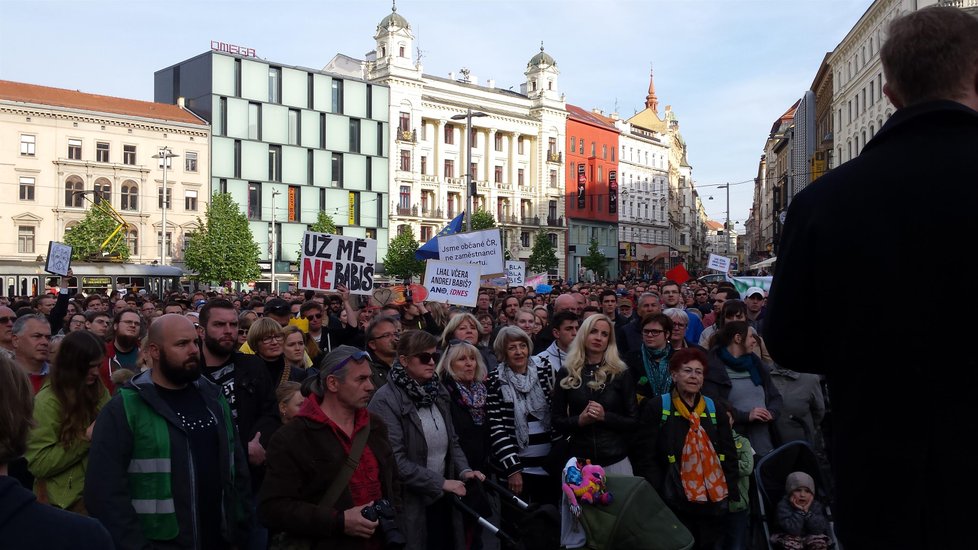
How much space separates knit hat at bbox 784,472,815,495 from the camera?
6.49m

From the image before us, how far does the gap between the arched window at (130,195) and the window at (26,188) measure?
→ 5.44 m

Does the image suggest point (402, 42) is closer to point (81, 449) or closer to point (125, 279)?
point (125, 279)

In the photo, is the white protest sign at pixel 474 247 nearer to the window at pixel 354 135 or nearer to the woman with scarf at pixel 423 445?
the woman with scarf at pixel 423 445

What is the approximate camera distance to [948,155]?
182 centimetres

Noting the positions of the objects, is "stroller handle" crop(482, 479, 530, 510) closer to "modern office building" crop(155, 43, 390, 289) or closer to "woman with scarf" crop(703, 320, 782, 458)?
"woman with scarf" crop(703, 320, 782, 458)

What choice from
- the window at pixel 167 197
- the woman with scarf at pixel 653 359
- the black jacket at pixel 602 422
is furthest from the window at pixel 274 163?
the black jacket at pixel 602 422

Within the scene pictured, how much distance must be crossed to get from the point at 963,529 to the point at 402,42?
74.7 metres

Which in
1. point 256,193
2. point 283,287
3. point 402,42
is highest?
point 402,42

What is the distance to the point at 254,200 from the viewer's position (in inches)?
2665

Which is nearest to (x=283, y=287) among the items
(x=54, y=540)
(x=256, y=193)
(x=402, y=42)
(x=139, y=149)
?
(x=256, y=193)

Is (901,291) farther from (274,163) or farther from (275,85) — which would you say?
(275,85)

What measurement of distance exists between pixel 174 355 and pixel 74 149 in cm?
5999

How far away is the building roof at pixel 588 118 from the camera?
89.5 metres

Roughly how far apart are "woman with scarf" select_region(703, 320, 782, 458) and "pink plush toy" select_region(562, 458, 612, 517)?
85.1 inches
